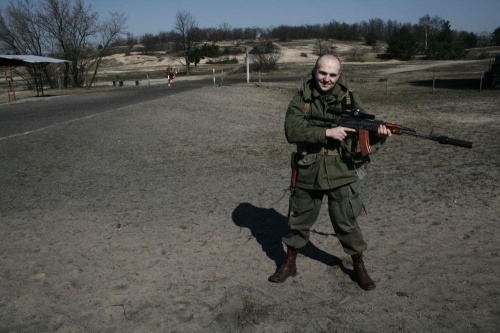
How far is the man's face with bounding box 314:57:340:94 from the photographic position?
3.05 meters

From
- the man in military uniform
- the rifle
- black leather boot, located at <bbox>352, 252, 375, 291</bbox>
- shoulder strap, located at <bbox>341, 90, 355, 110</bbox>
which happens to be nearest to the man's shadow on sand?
black leather boot, located at <bbox>352, 252, 375, 291</bbox>

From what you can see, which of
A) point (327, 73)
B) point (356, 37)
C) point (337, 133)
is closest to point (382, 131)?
point (337, 133)

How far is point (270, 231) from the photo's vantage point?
468 centimetres

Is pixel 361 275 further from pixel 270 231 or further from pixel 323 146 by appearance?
pixel 270 231

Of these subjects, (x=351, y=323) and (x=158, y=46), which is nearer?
(x=351, y=323)

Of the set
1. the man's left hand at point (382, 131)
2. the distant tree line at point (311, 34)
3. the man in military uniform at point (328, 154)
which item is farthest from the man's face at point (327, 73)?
the distant tree line at point (311, 34)

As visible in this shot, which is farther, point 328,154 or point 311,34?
point 311,34

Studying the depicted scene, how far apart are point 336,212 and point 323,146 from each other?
526 millimetres

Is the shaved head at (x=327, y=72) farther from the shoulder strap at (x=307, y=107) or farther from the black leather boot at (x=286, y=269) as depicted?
the black leather boot at (x=286, y=269)

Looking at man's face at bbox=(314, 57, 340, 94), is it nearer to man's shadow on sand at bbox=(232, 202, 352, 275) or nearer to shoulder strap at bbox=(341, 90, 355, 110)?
shoulder strap at bbox=(341, 90, 355, 110)

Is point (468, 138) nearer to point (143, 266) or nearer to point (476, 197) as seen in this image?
point (476, 197)

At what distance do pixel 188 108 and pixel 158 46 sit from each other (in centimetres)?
7580

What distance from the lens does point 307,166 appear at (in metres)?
3.30

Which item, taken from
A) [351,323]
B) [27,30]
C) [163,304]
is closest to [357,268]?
[351,323]
